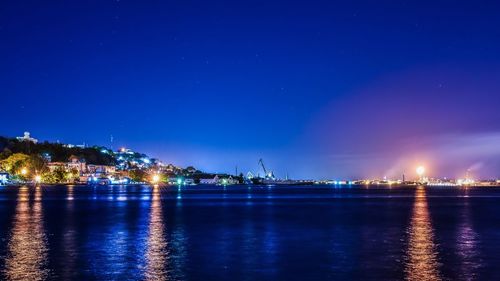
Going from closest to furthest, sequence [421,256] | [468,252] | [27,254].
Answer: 1. [421,256]
2. [27,254]
3. [468,252]

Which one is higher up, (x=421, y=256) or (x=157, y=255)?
(x=157, y=255)

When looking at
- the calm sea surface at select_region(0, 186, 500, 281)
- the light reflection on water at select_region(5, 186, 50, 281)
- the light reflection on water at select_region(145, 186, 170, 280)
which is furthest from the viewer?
the calm sea surface at select_region(0, 186, 500, 281)

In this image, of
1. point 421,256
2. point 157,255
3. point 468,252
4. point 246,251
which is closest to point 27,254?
point 157,255

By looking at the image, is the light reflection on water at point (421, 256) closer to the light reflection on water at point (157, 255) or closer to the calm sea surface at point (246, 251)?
the calm sea surface at point (246, 251)

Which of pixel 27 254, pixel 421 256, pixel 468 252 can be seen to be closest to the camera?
pixel 421 256

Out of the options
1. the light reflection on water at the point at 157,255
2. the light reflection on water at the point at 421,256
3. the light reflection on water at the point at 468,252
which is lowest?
the light reflection on water at the point at 468,252

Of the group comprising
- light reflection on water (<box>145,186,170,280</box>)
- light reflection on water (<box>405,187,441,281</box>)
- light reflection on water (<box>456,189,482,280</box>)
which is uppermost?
light reflection on water (<box>145,186,170,280</box>)

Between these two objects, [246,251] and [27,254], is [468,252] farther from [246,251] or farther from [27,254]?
[27,254]

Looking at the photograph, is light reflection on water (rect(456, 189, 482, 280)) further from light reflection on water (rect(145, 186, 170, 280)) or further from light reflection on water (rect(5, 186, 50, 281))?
light reflection on water (rect(5, 186, 50, 281))

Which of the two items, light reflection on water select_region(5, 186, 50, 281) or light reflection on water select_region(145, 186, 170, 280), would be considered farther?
light reflection on water select_region(145, 186, 170, 280)

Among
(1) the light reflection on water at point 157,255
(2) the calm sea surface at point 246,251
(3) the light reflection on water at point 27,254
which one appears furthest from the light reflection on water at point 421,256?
(3) the light reflection on water at point 27,254

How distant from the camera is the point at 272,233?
123 ft

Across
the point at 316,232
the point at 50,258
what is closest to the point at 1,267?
the point at 50,258

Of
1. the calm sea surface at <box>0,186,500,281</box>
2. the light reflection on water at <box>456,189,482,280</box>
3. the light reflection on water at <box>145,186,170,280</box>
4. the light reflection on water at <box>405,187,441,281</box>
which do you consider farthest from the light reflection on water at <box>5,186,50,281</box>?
the light reflection on water at <box>456,189,482,280</box>
